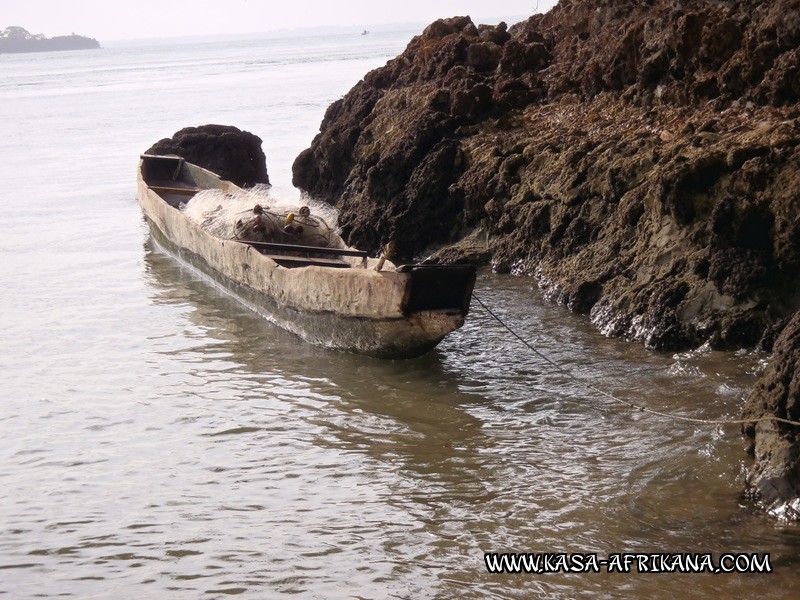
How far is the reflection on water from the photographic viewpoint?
5160mm

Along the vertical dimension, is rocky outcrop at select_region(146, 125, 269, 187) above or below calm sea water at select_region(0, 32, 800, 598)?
above

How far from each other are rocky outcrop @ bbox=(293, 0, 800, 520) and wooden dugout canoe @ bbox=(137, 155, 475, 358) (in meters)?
1.70

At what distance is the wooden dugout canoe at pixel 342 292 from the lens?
8172 millimetres

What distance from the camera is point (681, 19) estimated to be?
35.8ft

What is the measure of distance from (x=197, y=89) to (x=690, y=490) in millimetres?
50912

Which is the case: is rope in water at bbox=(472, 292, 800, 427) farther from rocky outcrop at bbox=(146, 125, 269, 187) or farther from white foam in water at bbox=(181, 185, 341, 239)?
rocky outcrop at bbox=(146, 125, 269, 187)

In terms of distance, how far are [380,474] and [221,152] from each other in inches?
530

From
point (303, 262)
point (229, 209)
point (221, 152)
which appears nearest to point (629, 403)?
point (303, 262)

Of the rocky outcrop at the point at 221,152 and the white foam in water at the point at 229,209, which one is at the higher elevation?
the rocky outcrop at the point at 221,152

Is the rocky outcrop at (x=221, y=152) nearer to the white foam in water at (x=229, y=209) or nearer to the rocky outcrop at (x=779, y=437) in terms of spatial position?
the white foam in water at (x=229, y=209)

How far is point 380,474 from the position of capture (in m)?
6.45

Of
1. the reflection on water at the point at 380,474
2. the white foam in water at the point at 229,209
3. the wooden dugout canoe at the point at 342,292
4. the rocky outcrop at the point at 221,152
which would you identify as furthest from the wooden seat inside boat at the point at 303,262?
the rocky outcrop at the point at 221,152

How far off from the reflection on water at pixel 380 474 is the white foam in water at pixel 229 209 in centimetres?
267

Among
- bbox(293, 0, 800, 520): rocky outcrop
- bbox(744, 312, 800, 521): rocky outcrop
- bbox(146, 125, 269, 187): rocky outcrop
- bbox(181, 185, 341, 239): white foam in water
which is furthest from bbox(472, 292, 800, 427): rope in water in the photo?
bbox(146, 125, 269, 187): rocky outcrop
